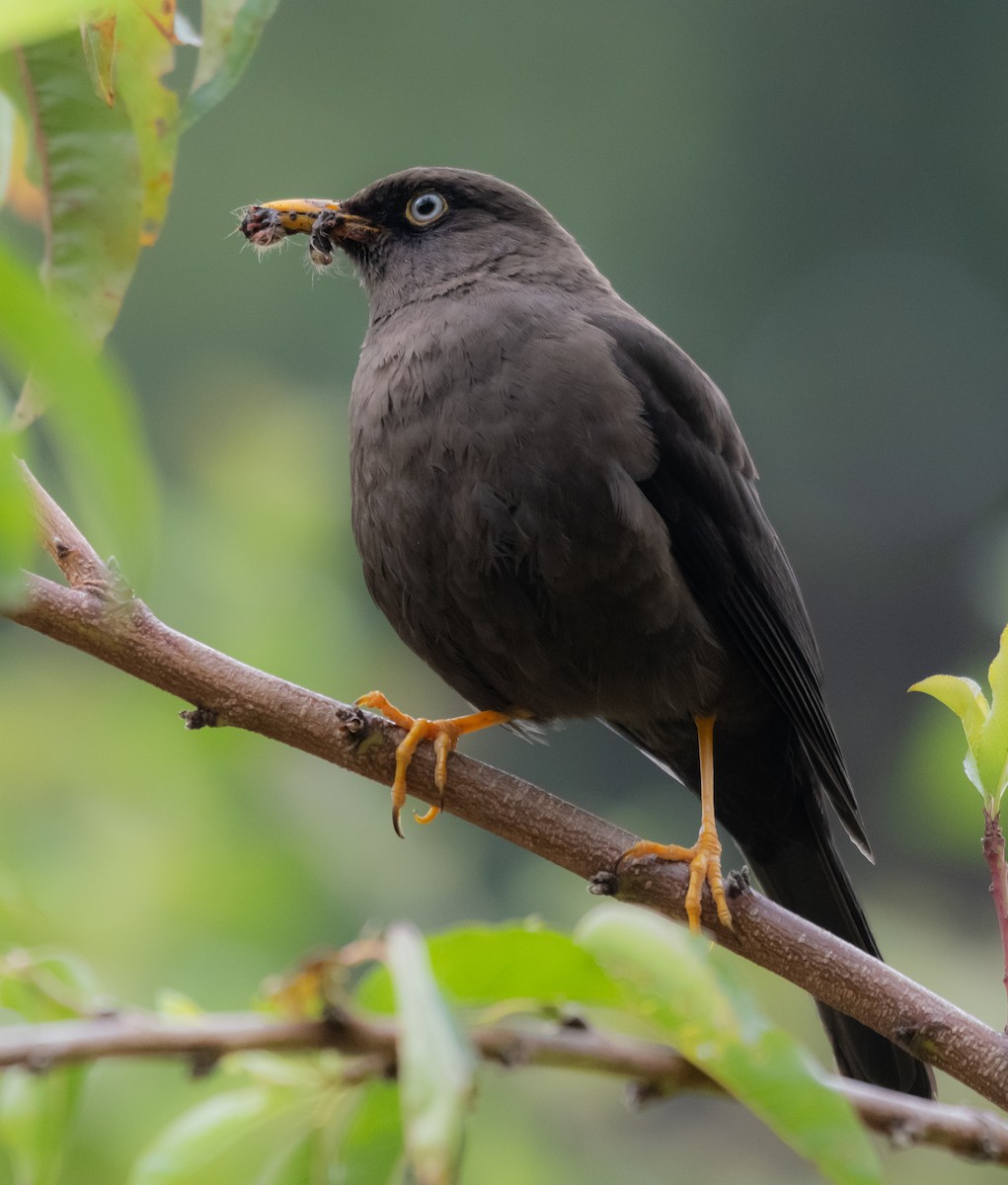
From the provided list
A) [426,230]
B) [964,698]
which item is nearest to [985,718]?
[964,698]

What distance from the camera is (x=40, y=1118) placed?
1507 mm

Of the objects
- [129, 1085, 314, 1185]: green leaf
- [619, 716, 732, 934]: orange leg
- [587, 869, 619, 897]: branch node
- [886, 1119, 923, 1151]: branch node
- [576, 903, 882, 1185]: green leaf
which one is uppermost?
[576, 903, 882, 1185]: green leaf

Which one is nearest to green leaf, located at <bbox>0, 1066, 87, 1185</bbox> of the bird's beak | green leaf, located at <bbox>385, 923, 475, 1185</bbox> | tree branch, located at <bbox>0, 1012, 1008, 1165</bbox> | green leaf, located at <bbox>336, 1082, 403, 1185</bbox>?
tree branch, located at <bbox>0, 1012, 1008, 1165</bbox>

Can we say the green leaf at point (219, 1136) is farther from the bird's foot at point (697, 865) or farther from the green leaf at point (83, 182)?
the bird's foot at point (697, 865)

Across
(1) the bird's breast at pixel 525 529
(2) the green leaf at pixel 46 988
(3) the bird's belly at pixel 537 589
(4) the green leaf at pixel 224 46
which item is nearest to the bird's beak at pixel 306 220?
(1) the bird's breast at pixel 525 529

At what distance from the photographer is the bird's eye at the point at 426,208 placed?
434 cm

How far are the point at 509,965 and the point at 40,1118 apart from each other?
0.50 m

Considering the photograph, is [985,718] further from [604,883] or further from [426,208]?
[426,208]

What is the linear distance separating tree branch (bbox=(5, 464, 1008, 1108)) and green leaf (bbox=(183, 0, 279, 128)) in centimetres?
85

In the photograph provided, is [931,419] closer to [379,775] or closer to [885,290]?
[885,290]

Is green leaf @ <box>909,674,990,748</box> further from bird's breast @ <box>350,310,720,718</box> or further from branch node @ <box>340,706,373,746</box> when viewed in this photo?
bird's breast @ <box>350,310,720,718</box>

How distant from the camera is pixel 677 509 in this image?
3.66m

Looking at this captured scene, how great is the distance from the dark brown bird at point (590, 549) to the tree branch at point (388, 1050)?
1.28 m

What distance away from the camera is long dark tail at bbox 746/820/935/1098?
3178 millimetres
